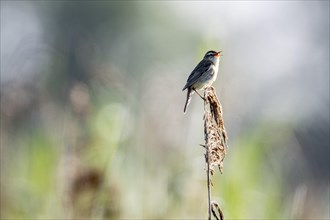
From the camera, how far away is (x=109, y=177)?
502 centimetres

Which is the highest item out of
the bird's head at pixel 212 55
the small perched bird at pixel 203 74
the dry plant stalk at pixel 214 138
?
the bird's head at pixel 212 55

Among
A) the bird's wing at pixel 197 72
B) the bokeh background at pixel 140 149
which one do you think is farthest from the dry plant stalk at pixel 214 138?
the bird's wing at pixel 197 72

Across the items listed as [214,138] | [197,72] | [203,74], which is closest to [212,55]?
[197,72]

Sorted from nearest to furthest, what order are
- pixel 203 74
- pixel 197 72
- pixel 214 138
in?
pixel 214 138 → pixel 203 74 → pixel 197 72

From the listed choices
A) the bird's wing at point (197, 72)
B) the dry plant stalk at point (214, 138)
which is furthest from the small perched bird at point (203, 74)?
the dry plant stalk at point (214, 138)

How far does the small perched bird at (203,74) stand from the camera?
5.10m

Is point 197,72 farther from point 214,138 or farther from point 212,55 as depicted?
point 214,138

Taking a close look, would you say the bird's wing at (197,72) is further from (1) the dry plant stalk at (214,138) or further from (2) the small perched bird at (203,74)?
(1) the dry plant stalk at (214,138)

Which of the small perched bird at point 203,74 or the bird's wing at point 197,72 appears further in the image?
the bird's wing at point 197,72

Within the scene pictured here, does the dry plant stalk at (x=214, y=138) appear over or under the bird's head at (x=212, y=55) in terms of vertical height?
under

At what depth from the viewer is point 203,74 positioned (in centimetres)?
510

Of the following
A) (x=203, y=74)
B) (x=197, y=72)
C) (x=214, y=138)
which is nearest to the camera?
Answer: (x=214, y=138)

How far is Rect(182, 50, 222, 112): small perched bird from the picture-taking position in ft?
16.7

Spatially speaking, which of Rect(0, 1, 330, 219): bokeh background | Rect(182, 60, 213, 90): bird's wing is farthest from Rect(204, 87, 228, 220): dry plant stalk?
Rect(182, 60, 213, 90): bird's wing
